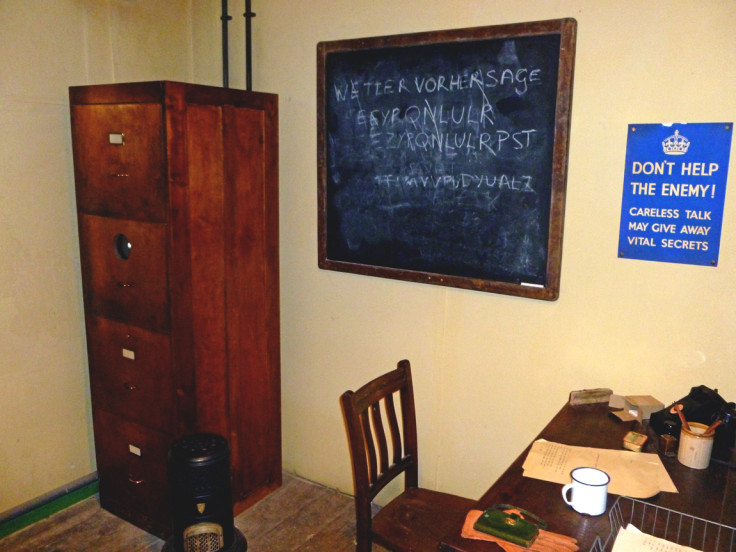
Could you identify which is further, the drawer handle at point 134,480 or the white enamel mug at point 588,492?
the drawer handle at point 134,480

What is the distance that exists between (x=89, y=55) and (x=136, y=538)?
2.13 metres

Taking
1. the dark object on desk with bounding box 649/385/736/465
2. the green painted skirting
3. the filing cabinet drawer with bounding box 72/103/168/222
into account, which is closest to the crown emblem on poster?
the dark object on desk with bounding box 649/385/736/465

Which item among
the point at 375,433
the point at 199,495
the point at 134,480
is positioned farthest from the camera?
the point at 134,480

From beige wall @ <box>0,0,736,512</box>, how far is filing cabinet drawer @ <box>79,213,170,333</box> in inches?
9.0

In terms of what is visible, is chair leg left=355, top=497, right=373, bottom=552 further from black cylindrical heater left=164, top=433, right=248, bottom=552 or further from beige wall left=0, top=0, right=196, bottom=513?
beige wall left=0, top=0, right=196, bottom=513

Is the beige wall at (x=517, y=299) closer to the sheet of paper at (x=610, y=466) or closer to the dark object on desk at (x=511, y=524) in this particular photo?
the sheet of paper at (x=610, y=466)

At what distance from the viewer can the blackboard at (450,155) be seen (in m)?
2.24

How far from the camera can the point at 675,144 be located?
2.03m

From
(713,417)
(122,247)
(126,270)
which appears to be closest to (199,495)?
(126,270)

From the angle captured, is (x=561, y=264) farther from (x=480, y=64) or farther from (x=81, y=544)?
(x=81, y=544)

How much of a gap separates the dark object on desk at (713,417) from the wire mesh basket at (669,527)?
382 millimetres

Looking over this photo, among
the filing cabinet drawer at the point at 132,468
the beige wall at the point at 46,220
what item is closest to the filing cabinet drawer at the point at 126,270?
the beige wall at the point at 46,220

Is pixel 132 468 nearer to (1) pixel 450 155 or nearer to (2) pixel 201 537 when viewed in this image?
(2) pixel 201 537

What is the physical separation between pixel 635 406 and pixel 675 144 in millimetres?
867
